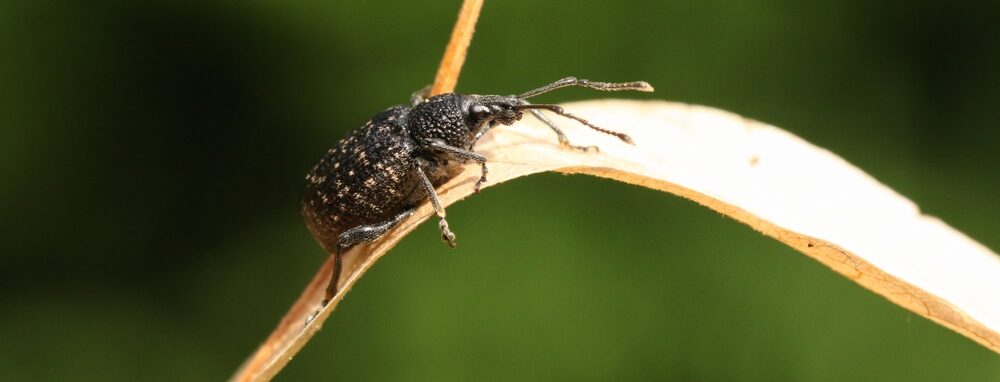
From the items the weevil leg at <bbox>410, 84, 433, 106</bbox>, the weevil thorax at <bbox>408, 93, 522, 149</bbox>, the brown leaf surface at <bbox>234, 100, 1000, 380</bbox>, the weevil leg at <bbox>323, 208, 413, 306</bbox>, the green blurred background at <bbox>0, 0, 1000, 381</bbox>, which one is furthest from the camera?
the green blurred background at <bbox>0, 0, 1000, 381</bbox>

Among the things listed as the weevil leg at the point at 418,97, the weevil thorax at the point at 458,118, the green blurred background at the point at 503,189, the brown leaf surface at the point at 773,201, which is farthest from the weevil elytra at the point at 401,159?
the green blurred background at the point at 503,189

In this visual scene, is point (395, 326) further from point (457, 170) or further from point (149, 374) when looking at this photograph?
point (457, 170)

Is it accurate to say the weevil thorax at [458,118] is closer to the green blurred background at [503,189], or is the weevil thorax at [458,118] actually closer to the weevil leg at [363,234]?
the weevil leg at [363,234]

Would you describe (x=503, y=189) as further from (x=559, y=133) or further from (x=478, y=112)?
(x=559, y=133)

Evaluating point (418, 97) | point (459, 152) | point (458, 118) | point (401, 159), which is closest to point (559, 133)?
point (459, 152)

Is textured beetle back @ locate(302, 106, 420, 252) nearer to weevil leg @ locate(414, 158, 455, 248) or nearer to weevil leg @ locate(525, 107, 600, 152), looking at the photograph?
weevil leg @ locate(414, 158, 455, 248)

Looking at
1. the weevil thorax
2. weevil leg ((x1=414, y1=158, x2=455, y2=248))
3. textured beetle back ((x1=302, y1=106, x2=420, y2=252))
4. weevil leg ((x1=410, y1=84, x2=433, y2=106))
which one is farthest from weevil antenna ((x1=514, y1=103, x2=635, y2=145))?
weevil leg ((x1=410, y1=84, x2=433, y2=106))

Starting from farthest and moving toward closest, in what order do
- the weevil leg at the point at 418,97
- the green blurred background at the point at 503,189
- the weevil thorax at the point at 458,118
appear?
the green blurred background at the point at 503,189
the weevil leg at the point at 418,97
the weevil thorax at the point at 458,118
